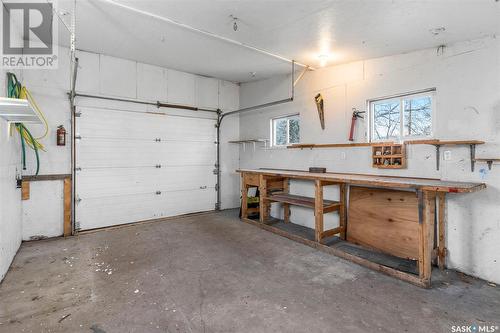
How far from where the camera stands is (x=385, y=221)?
3.28 meters

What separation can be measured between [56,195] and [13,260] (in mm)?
1136

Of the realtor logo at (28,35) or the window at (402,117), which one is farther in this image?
the window at (402,117)

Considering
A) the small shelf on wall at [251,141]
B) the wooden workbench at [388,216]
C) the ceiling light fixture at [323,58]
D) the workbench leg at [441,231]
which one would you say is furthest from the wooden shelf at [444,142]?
the small shelf on wall at [251,141]

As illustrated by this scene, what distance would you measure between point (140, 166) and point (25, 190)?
1.65 metres

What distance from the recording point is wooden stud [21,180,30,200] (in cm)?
362

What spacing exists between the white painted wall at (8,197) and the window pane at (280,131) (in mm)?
4086

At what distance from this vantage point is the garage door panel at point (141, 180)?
4262 millimetres

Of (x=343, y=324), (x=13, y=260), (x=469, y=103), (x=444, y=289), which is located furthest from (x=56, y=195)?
(x=469, y=103)

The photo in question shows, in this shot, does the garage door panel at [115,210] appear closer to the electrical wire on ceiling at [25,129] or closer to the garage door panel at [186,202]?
the garage door panel at [186,202]

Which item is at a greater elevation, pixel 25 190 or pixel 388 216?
pixel 25 190

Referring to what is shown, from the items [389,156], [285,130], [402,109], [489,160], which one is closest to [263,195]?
[285,130]

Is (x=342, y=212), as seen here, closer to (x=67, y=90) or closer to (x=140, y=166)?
(x=140, y=166)

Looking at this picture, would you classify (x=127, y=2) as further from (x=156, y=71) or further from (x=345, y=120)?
(x=345, y=120)

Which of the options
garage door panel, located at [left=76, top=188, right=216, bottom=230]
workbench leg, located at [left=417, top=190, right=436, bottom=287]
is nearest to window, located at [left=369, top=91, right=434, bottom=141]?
workbench leg, located at [left=417, top=190, right=436, bottom=287]
